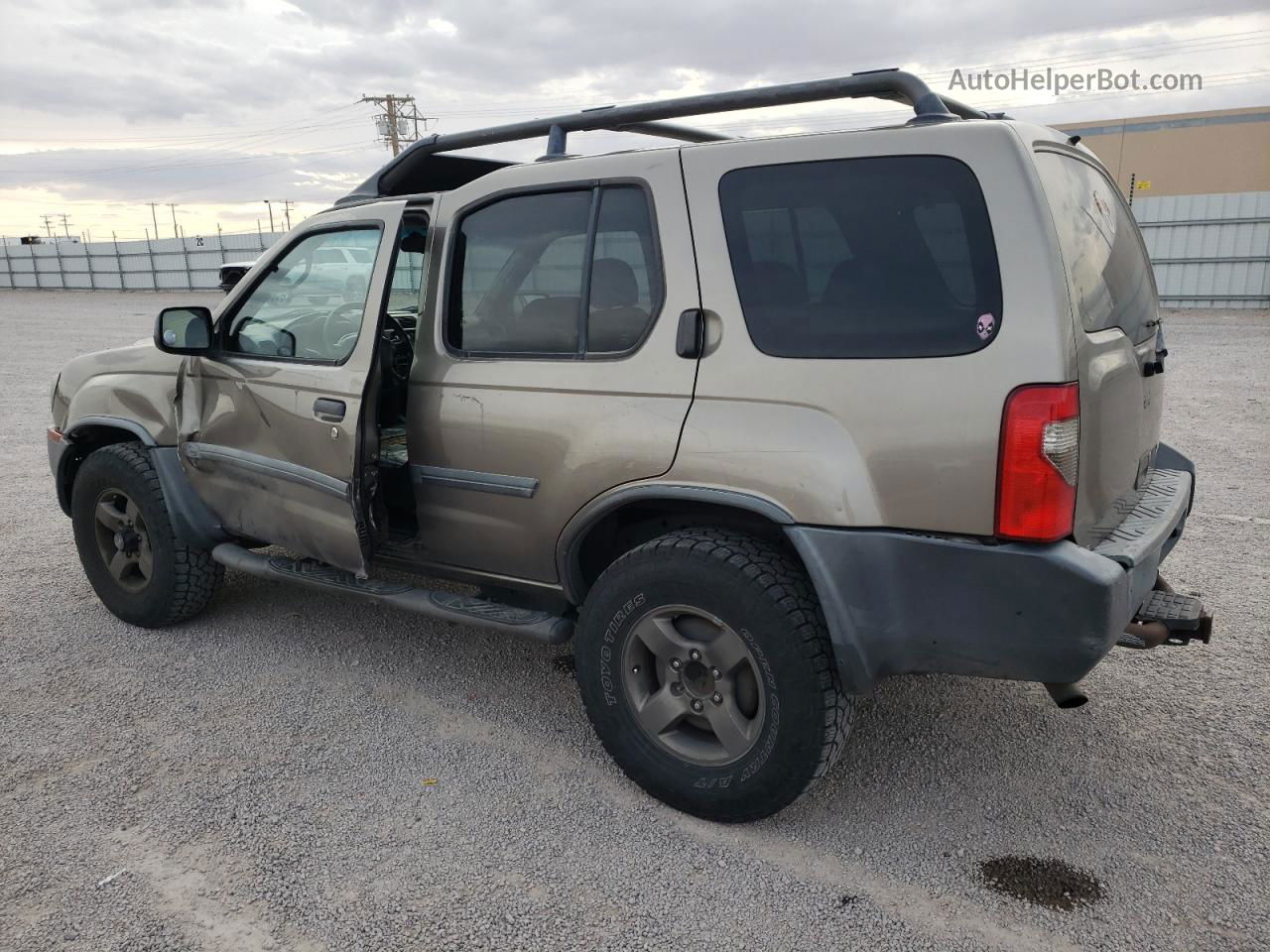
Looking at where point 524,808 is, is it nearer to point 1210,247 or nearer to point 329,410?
point 329,410

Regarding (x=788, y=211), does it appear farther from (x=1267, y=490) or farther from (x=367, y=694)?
(x=1267, y=490)

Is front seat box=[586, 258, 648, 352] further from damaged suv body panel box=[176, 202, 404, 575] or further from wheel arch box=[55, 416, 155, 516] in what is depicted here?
wheel arch box=[55, 416, 155, 516]

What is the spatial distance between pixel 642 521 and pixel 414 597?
96 centimetres

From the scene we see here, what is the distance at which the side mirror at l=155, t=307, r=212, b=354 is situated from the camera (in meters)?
3.74

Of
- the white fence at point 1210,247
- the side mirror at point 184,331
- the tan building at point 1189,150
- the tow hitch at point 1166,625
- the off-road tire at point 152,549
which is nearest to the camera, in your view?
the tow hitch at point 1166,625

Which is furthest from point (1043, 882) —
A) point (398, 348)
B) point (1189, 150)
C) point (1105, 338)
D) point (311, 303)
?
point (1189, 150)

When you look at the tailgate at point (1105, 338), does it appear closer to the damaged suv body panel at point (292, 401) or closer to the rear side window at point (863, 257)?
the rear side window at point (863, 257)

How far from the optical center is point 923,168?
2422 mm

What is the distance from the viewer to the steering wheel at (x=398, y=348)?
12.5 ft

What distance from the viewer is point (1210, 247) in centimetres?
2052

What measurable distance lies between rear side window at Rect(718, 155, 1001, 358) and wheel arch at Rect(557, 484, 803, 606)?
1.47 feet

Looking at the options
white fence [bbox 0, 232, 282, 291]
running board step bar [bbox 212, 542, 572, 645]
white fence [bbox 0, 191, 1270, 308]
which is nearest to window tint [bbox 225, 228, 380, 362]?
running board step bar [bbox 212, 542, 572, 645]

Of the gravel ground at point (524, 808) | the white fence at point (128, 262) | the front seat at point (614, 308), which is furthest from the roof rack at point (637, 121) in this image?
the white fence at point (128, 262)

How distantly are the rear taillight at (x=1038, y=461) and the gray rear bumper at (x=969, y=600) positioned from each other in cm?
6
